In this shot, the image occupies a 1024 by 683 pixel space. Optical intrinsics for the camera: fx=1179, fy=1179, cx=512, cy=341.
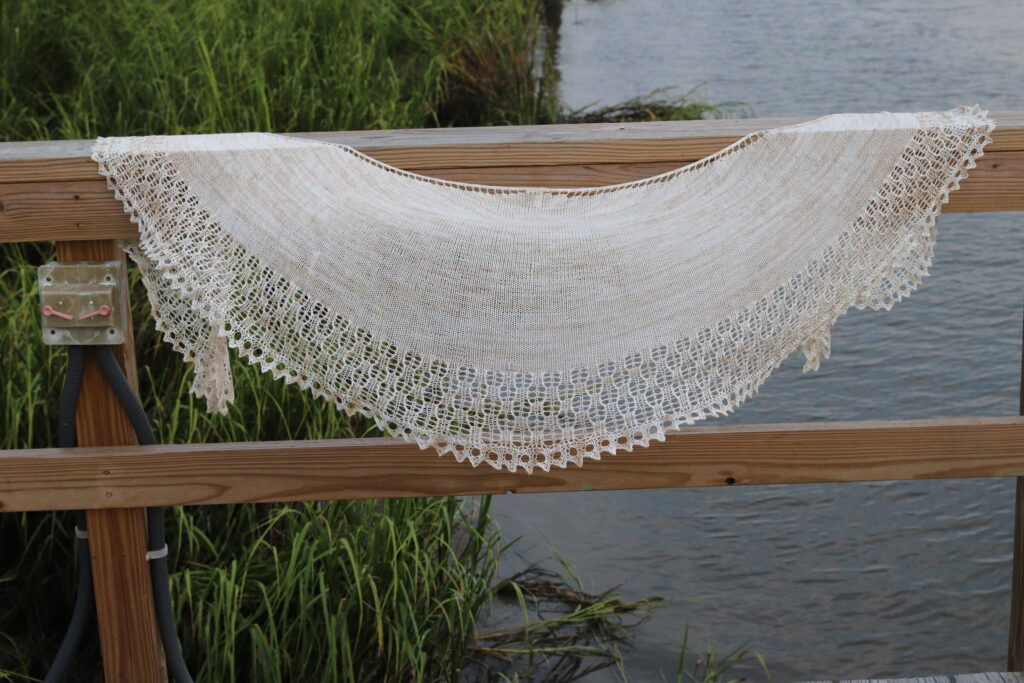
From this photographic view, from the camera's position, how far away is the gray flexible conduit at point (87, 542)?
1.39 m

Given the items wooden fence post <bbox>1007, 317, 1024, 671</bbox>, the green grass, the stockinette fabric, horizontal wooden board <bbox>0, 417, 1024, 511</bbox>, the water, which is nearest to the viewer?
the stockinette fabric

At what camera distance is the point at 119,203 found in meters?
1.35

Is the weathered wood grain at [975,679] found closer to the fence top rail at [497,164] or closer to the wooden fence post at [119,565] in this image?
the fence top rail at [497,164]

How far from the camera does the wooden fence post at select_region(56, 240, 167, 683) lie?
1441mm

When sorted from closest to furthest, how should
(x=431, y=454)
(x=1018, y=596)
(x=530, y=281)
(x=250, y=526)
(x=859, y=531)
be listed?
(x=530, y=281) < (x=431, y=454) < (x=1018, y=596) < (x=250, y=526) < (x=859, y=531)

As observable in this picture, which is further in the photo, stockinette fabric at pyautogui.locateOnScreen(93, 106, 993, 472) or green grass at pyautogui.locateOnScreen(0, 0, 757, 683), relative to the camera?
green grass at pyautogui.locateOnScreen(0, 0, 757, 683)

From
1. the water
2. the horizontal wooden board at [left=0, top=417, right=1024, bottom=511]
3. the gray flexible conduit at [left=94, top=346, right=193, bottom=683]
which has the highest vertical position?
the horizontal wooden board at [left=0, top=417, right=1024, bottom=511]

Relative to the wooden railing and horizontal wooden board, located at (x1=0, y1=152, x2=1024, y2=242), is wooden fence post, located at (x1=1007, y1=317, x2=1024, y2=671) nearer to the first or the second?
the wooden railing

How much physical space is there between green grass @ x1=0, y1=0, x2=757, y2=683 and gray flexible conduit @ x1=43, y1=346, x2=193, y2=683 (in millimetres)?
440

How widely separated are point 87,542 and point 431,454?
0.47m

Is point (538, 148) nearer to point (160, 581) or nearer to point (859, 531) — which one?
point (160, 581)

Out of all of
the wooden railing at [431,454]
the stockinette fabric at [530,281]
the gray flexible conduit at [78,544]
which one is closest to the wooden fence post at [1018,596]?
the wooden railing at [431,454]

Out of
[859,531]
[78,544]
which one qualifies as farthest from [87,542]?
[859,531]

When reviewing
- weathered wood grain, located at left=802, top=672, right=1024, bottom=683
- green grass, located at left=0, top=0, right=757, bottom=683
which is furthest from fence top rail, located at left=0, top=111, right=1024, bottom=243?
green grass, located at left=0, top=0, right=757, bottom=683
